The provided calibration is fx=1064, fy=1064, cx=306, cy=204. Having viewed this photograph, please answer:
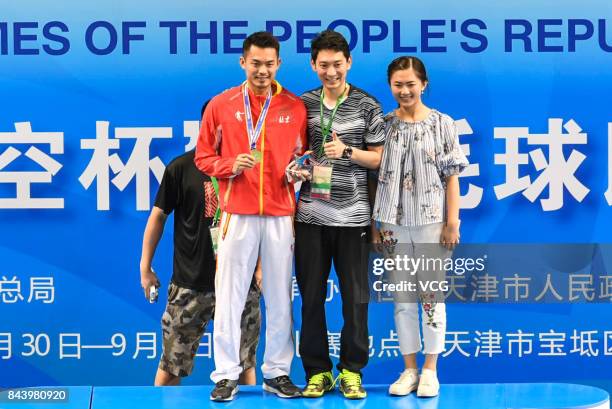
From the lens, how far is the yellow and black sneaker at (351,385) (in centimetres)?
421

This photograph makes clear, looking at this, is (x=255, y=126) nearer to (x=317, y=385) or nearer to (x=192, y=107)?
(x=317, y=385)

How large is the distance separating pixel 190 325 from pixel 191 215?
1.63ft

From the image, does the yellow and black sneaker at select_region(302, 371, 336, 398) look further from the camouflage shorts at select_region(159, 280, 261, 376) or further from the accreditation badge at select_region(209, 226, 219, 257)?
the accreditation badge at select_region(209, 226, 219, 257)

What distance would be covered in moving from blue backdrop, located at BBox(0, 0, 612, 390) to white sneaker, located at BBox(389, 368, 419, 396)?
3.76 ft

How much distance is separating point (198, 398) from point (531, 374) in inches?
78.6

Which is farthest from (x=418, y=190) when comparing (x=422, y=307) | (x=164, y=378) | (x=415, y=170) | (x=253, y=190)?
(x=164, y=378)

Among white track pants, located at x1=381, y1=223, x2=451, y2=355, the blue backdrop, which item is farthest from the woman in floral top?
the blue backdrop

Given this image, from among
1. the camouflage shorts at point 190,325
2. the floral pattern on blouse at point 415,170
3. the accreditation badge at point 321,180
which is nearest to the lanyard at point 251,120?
the accreditation badge at point 321,180

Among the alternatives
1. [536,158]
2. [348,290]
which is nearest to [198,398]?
[348,290]

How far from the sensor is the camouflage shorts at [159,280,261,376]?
4.71 meters

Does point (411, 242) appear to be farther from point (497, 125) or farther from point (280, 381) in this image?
point (497, 125)

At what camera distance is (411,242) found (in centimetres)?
421

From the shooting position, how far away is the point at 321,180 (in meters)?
4.08

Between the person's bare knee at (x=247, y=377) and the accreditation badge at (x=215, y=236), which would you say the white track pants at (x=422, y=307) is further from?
the person's bare knee at (x=247, y=377)
